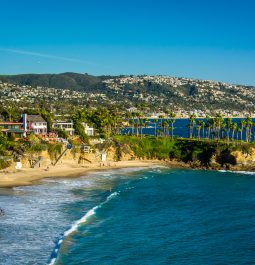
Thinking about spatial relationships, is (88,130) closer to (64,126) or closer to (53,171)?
(64,126)

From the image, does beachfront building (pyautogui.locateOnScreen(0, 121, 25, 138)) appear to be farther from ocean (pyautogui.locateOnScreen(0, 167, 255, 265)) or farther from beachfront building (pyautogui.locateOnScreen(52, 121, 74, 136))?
ocean (pyautogui.locateOnScreen(0, 167, 255, 265))

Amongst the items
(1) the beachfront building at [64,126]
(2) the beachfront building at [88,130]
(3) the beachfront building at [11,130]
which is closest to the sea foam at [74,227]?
(3) the beachfront building at [11,130]

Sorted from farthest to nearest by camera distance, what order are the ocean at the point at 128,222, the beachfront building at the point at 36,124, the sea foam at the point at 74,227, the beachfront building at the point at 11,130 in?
the beachfront building at the point at 36,124, the beachfront building at the point at 11,130, the ocean at the point at 128,222, the sea foam at the point at 74,227

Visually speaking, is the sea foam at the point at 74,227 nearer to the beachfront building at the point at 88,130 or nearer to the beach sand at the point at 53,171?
the beach sand at the point at 53,171

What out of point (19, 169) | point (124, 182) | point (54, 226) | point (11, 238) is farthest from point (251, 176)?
point (11, 238)

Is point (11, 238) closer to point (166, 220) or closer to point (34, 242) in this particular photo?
point (34, 242)

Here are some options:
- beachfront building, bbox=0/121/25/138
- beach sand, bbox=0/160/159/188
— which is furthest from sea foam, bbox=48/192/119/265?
beachfront building, bbox=0/121/25/138

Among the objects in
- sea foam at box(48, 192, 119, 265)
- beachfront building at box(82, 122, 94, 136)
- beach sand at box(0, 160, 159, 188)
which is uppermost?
beachfront building at box(82, 122, 94, 136)
